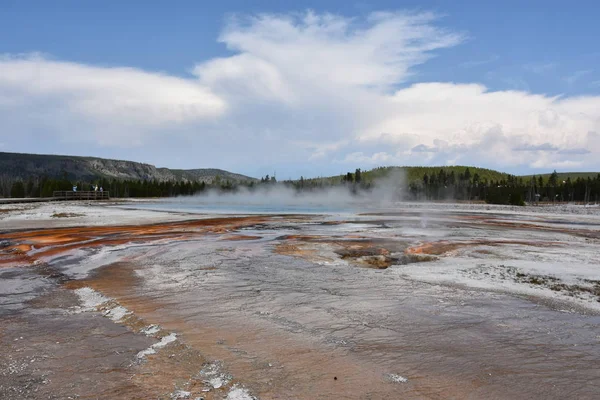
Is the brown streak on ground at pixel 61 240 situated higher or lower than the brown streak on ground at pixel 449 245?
lower

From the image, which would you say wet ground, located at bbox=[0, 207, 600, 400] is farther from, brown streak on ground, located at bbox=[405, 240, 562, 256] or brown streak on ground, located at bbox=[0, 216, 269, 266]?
brown streak on ground, located at bbox=[405, 240, 562, 256]

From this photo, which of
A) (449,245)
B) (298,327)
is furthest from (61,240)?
(449,245)

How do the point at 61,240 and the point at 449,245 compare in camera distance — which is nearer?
the point at 449,245

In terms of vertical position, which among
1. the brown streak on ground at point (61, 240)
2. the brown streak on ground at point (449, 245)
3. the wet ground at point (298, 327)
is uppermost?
the brown streak on ground at point (449, 245)

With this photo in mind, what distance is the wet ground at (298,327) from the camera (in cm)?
599

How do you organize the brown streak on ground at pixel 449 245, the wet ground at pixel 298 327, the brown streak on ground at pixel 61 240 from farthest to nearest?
the brown streak on ground at pixel 449 245, the brown streak on ground at pixel 61 240, the wet ground at pixel 298 327

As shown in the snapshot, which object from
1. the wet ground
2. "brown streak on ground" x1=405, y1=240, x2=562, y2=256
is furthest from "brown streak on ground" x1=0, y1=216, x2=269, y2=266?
"brown streak on ground" x1=405, y1=240, x2=562, y2=256

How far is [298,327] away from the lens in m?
8.57

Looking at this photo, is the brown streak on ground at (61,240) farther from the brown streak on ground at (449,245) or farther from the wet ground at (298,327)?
the brown streak on ground at (449,245)

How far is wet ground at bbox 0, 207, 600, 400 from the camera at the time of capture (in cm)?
599

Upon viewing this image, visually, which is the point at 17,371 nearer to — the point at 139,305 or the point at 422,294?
the point at 139,305

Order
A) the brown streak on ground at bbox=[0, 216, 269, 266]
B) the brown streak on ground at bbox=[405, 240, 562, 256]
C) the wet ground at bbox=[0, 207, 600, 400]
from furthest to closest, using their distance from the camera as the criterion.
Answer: the brown streak on ground at bbox=[405, 240, 562, 256]
the brown streak on ground at bbox=[0, 216, 269, 266]
the wet ground at bbox=[0, 207, 600, 400]

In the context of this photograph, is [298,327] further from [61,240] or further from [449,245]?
[61,240]

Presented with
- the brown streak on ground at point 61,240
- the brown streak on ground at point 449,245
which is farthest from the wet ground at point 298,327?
the brown streak on ground at point 449,245
